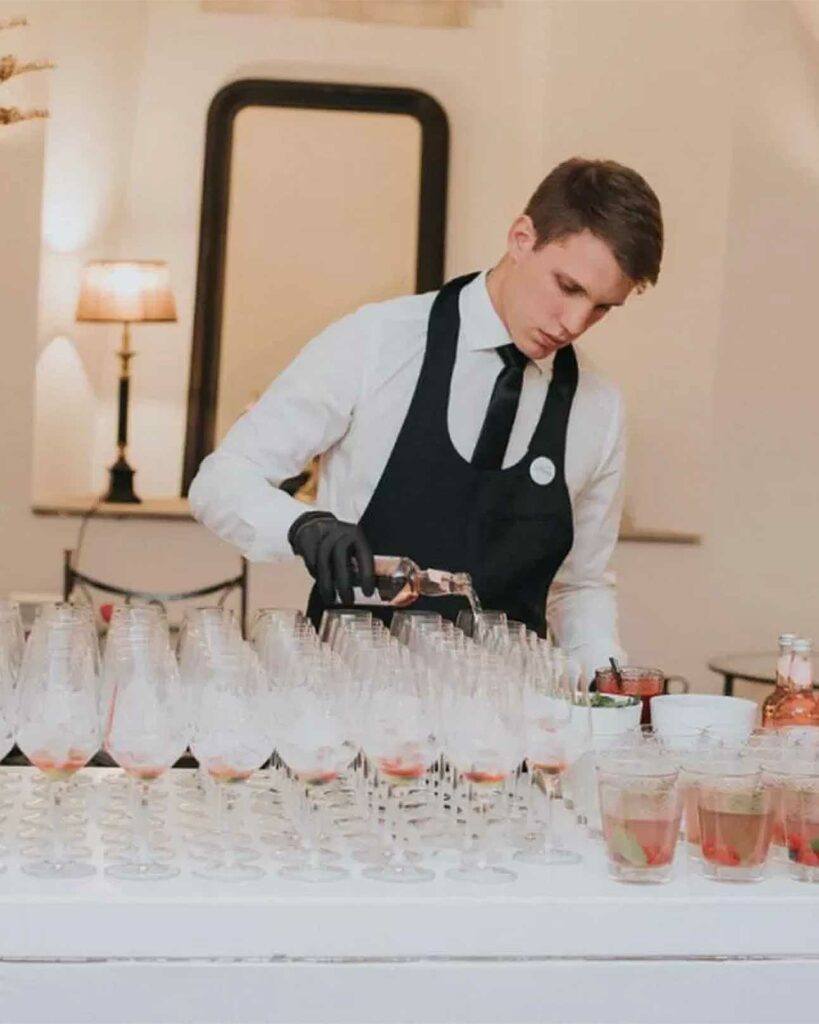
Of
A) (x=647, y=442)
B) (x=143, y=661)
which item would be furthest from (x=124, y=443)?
(x=143, y=661)

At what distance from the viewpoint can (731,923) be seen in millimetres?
1838

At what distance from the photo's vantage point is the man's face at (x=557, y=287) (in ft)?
9.10

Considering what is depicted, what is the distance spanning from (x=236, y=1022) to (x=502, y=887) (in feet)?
0.95

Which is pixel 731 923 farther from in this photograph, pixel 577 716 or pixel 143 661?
pixel 143 661

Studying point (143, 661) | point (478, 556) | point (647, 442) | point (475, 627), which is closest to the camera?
point (143, 661)

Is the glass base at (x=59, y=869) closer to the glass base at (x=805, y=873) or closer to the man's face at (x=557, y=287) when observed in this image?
the glass base at (x=805, y=873)

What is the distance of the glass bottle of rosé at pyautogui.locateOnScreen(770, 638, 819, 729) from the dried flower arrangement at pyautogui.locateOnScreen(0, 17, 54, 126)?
3660 millimetres

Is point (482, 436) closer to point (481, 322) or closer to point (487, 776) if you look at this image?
point (481, 322)

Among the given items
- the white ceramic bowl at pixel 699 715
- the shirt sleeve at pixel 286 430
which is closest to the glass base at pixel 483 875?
Result: the white ceramic bowl at pixel 699 715

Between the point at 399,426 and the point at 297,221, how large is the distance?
10.1 ft

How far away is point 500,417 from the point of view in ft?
9.84

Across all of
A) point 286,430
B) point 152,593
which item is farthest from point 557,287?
point 152,593

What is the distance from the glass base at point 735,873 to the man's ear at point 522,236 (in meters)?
1.24

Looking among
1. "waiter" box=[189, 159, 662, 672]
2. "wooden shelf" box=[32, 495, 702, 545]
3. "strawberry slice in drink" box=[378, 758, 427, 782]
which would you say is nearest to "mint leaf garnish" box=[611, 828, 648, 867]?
"strawberry slice in drink" box=[378, 758, 427, 782]
